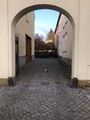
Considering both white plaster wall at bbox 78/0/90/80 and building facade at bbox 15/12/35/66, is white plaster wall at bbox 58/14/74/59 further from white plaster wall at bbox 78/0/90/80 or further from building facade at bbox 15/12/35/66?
white plaster wall at bbox 78/0/90/80

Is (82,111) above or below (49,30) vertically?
below

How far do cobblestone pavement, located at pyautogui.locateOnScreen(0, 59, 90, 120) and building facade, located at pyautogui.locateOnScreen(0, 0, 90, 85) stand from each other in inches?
30.7

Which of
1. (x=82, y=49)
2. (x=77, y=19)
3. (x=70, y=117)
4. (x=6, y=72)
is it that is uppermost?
(x=77, y=19)

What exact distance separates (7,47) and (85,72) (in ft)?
9.75

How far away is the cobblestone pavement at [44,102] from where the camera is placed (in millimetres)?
5461

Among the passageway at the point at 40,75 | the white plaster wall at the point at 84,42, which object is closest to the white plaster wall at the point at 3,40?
the passageway at the point at 40,75

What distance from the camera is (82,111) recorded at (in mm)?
5773

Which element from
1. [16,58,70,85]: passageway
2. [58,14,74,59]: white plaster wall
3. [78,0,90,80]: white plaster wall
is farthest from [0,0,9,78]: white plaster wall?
[58,14,74,59]: white plaster wall

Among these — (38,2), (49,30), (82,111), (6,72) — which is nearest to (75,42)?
(38,2)

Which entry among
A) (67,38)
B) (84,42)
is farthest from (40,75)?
(67,38)

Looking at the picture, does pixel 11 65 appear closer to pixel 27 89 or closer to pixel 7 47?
pixel 7 47

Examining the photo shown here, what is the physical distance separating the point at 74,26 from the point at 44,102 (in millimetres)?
3506

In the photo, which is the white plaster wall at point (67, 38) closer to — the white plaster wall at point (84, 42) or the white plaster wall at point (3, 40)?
the white plaster wall at point (84, 42)

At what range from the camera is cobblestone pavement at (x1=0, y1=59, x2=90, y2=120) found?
215 inches
